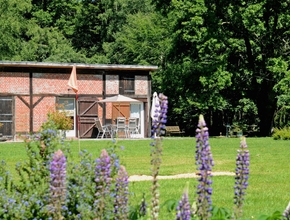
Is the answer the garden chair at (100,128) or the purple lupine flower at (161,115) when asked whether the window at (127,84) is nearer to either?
the garden chair at (100,128)

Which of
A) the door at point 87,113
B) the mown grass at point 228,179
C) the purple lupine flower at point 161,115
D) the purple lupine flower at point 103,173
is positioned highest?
the door at point 87,113

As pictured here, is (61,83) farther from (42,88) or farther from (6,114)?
(6,114)

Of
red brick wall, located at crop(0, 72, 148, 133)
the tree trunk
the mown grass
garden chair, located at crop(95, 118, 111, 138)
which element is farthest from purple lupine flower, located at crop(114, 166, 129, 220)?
the tree trunk

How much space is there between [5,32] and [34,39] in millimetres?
6413

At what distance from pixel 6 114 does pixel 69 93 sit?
3614 millimetres

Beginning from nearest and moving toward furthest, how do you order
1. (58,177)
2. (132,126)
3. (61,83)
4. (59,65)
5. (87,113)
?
(58,177) < (59,65) < (61,83) < (87,113) < (132,126)

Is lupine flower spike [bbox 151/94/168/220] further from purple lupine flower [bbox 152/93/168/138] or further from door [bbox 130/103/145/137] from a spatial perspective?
door [bbox 130/103/145/137]

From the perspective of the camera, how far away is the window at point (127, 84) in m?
36.4

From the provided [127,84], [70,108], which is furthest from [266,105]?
[70,108]

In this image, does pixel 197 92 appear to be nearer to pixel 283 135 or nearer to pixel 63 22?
pixel 283 135

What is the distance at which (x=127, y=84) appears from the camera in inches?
1439

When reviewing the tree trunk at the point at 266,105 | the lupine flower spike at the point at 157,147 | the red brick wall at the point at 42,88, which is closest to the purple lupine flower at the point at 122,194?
the lupine flower spike at the point at 157,147

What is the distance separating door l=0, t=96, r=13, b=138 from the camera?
1341 inches

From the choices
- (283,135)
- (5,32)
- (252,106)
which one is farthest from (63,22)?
(283,135)
